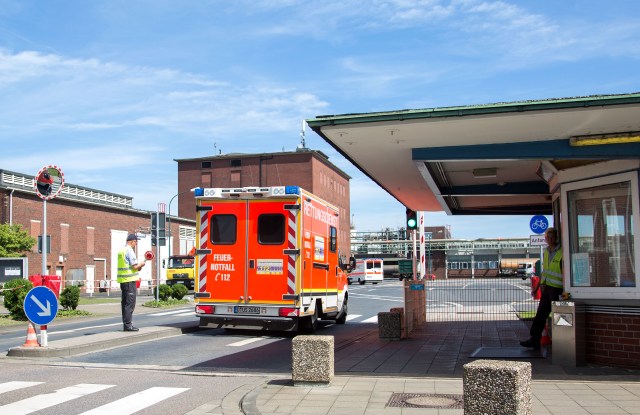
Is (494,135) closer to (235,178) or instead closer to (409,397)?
(409,397)

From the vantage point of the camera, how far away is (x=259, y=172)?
92562 mm

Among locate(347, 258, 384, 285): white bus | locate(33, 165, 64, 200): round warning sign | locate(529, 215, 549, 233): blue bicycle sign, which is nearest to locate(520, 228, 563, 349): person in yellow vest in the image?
locate(529, 215, 549, 233): blue bicycle sign

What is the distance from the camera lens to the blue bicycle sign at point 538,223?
18.3m

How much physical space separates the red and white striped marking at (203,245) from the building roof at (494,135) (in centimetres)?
411

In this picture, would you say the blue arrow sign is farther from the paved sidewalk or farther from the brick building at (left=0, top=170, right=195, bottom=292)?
the brick building at (left=0, top=170, right=195, bottom=292)

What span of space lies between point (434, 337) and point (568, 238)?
16.0 ft

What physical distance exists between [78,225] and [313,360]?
176 ft

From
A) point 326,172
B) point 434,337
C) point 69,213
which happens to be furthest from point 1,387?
point 326,172

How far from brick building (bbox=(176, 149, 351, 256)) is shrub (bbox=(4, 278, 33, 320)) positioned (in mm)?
67310

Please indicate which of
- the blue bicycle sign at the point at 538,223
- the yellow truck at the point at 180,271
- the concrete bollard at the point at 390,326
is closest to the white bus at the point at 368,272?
the yellow truck at the point at 180,271

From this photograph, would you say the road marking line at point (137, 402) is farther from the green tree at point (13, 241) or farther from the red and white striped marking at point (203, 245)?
the green tree at point (13, 241)

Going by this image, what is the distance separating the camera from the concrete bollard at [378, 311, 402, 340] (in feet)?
48.0

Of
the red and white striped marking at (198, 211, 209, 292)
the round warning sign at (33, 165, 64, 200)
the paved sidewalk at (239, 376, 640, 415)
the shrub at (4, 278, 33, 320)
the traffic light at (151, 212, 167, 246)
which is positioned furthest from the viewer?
the traffic light at (151, 212, 167, 246)

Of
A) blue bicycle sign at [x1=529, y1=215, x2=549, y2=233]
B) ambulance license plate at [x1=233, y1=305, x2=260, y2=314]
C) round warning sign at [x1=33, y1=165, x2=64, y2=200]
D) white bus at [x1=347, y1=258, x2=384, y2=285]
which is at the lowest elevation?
white bus at [x1=347, y1=258, x2=384, y2=285]
